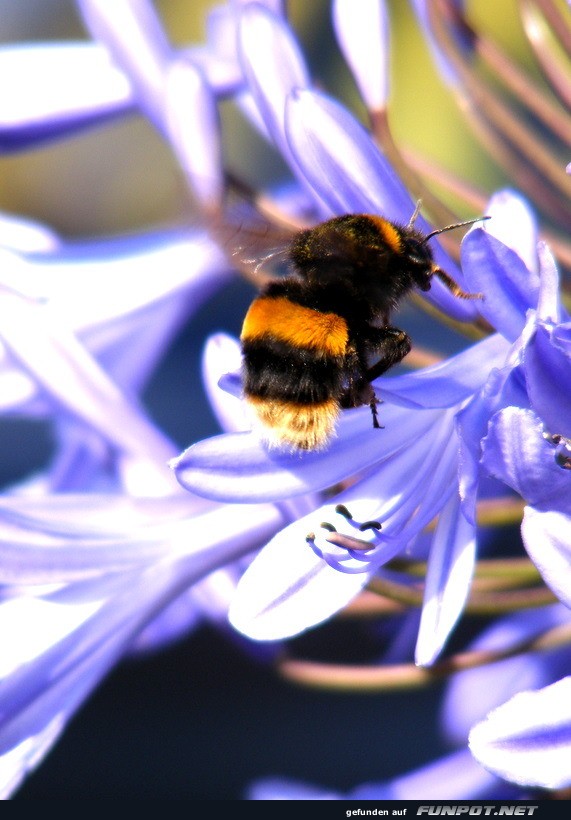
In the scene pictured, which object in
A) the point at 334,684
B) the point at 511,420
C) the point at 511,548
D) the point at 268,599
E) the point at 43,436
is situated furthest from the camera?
the point at 43,436

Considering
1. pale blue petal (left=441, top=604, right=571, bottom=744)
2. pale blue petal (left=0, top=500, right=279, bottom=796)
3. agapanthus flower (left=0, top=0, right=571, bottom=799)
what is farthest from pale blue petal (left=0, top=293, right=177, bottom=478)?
pale blue petal (left=441, top=604, right=571, bottom=744)

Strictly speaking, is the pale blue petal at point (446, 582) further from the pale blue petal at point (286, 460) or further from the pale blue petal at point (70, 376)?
the pale blue petal at point (70, 376)

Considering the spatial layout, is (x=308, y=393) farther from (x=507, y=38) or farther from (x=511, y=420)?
(x=507, y=38)

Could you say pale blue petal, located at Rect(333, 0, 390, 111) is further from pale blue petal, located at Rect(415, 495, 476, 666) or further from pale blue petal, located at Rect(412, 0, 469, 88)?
pale blue petal, located at Rect(415, 495, 476, 666)

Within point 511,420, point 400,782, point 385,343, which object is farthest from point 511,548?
point 511,420

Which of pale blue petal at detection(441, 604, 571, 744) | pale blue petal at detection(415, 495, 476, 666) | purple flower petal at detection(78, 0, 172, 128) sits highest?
purple flower petal at detection(78, 0, 172, 128)

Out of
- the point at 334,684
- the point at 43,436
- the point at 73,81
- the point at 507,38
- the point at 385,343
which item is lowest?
the point at 43,436
